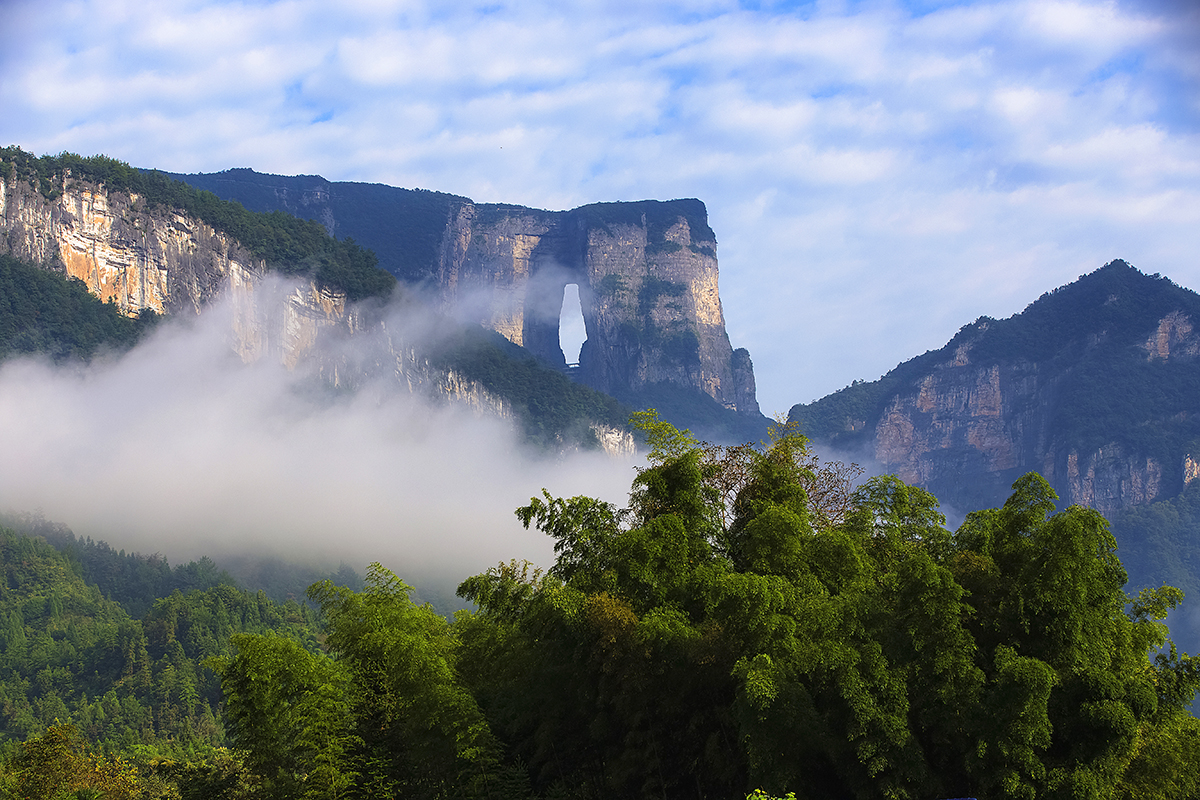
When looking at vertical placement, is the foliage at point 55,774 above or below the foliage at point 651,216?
below

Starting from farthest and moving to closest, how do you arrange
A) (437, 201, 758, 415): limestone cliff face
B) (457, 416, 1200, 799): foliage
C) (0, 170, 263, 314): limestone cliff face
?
(437, 201, 758, 415): limestone cliff face
(0, 170, 263, 314): limestone cliff face
(457, 416, 1200, 799): foliage

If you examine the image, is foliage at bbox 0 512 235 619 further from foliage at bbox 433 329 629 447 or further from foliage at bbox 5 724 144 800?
foliage at bbox 5 724 144 800

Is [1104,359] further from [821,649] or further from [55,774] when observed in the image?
[821,649]

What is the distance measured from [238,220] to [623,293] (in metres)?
73.5

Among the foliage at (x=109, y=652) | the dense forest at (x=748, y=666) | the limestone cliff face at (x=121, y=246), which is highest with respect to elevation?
the limestone cliff face at (x=121, y=246)

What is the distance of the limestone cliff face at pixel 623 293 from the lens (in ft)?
619

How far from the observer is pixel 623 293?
189 meters

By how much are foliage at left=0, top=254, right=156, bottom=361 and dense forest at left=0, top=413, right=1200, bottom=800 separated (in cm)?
9816

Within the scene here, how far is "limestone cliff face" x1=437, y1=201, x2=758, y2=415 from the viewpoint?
189 m

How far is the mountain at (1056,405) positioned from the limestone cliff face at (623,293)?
17988 mm

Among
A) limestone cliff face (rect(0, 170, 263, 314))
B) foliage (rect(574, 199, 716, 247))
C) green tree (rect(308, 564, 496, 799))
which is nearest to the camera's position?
green tree (rect(308, 564, 496, 799))

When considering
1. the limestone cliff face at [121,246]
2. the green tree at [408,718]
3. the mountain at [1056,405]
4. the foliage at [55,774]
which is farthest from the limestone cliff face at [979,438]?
the green tree at [408,718]

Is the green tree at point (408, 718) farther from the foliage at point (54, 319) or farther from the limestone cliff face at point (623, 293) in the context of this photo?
the limestone cliff face at point (623, 293)

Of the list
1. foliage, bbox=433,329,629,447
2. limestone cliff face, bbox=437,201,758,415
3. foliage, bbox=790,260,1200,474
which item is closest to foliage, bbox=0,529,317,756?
foliage, bbox=433,329,629,447
